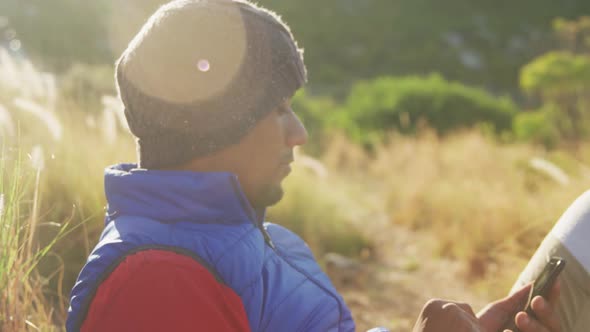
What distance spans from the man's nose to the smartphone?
0.69m

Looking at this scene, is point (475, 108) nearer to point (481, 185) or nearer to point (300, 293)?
point (481, 185)

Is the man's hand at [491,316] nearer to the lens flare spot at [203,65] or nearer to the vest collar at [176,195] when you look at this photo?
the vest collar at [176,195]

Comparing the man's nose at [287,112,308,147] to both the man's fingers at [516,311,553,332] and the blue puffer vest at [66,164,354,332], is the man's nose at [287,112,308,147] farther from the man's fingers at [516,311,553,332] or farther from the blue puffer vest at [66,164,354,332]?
the man's fingers at [516,311,553,332]

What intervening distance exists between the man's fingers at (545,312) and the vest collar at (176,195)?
752mm

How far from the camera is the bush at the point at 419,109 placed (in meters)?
10.6

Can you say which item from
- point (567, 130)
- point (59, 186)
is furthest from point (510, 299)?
point (567, 130)

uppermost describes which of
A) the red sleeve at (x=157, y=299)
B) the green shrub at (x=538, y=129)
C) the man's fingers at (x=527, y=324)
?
the red sleeve at (x=157, y=299)

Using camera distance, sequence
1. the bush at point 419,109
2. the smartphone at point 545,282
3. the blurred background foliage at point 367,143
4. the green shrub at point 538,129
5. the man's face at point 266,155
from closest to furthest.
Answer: the man's face at point 266,155 < the smartphone at point 545,282 < the blurred background foliage at point 367,143 < the green shrub at point 538,129 < the bush at point 419,109

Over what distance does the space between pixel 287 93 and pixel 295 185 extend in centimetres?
356

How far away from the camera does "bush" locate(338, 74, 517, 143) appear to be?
10.6 meters

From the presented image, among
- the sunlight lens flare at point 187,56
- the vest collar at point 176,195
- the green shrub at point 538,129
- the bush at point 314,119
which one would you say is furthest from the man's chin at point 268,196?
the green shrub at point 538,129

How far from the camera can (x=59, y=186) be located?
357 cm

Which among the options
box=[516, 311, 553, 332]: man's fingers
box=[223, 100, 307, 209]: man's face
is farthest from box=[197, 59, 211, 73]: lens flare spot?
box=[516, 311, 553, 332]: man's fingers

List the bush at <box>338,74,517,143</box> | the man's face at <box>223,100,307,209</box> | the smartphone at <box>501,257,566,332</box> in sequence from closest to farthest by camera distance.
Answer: the man's face at <box>223,100,307,209</box>, the smartphone at <box>501,257,566,332</box>, the bush at <box>338,74,517,143</box>
